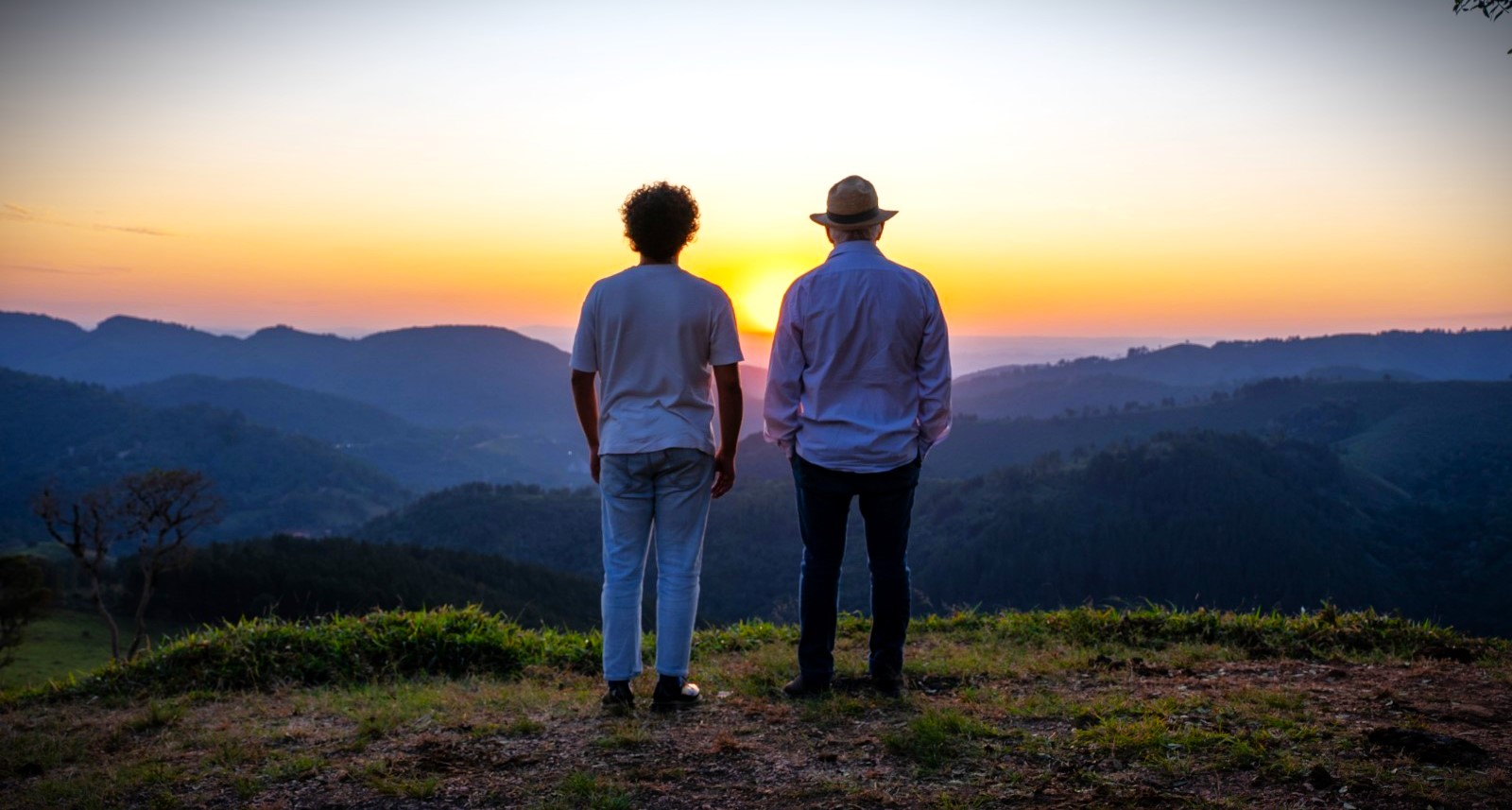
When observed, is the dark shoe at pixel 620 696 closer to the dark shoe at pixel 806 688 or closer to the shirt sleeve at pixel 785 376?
the dark shoe at pixel 806 688

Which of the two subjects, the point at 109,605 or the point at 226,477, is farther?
the point at 226,477

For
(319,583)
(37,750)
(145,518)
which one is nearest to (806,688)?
(37,750)

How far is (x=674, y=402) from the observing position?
14.6 ft

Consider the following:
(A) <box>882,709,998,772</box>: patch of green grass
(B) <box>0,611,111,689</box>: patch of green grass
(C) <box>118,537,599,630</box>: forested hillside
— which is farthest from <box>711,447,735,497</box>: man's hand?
(C) <box>118,537,599,630</box>: forested hillside

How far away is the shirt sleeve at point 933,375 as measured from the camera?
455cm

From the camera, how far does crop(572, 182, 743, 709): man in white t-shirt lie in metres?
4.46

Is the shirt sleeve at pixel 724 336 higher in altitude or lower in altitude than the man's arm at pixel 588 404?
higher

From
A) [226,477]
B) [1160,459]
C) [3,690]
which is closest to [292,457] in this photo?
[226,477]

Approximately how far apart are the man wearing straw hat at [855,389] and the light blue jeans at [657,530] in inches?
19.1

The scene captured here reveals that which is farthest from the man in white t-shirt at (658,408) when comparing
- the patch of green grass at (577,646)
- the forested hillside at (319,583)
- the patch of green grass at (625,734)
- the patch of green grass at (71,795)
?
the forested hillside at (319,583)

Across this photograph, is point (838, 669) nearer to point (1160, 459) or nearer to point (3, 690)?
point (3, 690)

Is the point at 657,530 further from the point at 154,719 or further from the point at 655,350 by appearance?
the point at 154,719

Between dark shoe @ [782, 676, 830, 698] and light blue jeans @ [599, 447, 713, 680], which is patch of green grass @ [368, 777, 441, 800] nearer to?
light blue jeans @ [599, 447, 713, 680]

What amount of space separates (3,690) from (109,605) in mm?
50462
